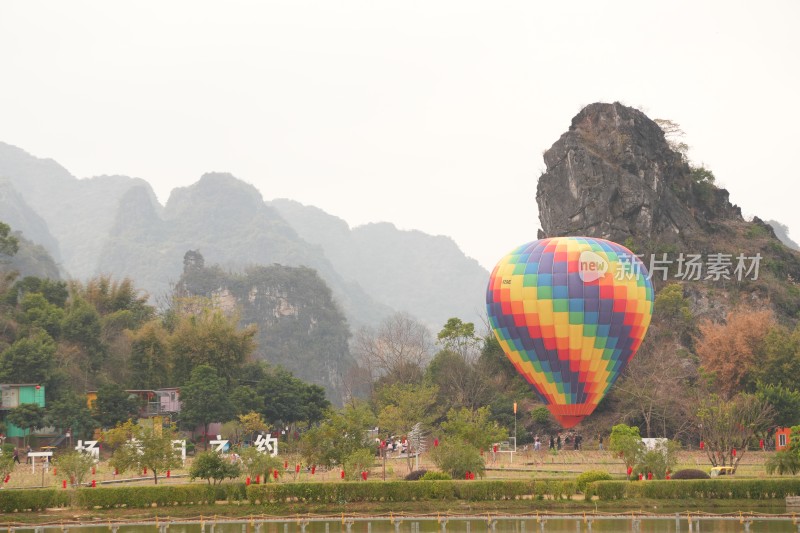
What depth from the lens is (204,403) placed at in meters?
52.6

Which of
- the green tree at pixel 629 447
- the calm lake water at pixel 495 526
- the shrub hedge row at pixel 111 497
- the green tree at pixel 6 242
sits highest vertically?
the green tree at pixel 6 242

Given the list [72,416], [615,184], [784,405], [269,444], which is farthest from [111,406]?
[615,184]

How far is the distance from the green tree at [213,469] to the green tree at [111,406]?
21.4m

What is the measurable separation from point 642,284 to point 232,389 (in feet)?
73.5

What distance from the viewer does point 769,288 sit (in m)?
65.3

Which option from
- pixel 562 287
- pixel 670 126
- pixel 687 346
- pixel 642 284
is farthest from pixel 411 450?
pixel 670 126

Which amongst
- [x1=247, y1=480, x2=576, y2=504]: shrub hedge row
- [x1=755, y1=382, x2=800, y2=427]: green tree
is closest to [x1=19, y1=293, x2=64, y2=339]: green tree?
[x1=247, y1=480, x2=576, y2=504]: shrub hedge row

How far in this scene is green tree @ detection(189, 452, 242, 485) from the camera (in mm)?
31703

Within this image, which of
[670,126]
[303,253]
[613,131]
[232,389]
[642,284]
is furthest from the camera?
[303,253]

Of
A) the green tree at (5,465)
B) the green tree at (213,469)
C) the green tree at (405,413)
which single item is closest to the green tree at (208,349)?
the green tree at (405,413)

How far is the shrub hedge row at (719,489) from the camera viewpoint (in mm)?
29578

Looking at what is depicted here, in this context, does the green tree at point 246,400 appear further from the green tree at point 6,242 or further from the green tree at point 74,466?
the green tree at point 6,242

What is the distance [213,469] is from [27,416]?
20.2m

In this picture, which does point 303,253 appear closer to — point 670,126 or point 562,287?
point 670,126
